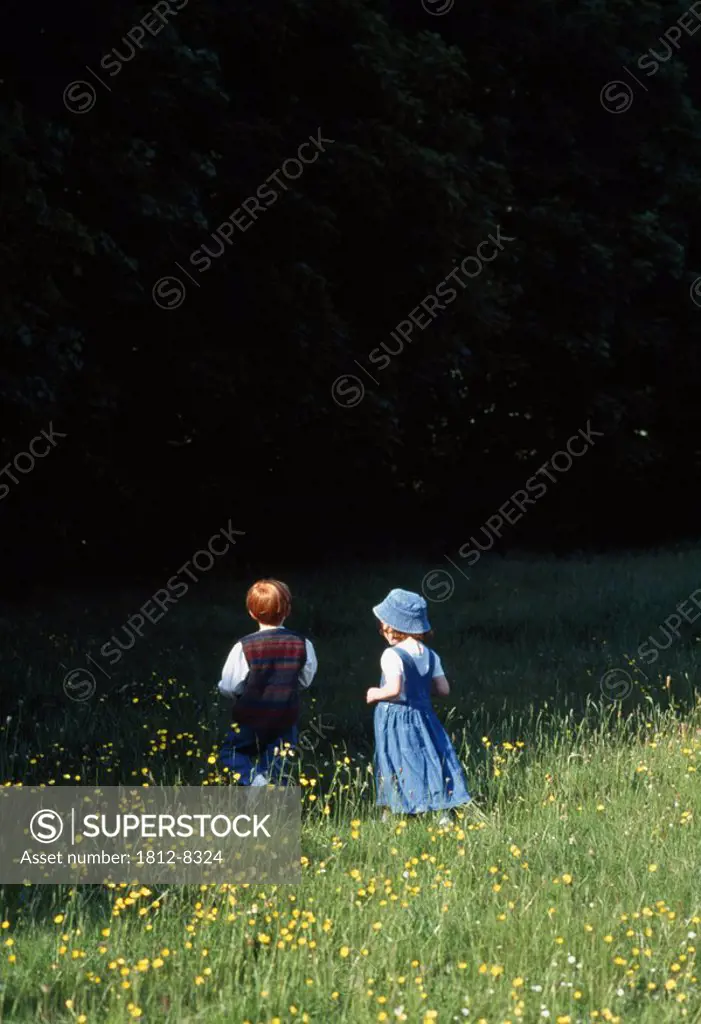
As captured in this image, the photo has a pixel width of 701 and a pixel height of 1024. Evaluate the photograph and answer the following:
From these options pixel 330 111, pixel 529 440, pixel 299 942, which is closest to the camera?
pixel 299 942

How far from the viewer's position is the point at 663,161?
22.5 m

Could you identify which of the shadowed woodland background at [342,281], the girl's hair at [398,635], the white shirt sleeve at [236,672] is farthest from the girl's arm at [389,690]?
the shadowed woodland background at [342,281]

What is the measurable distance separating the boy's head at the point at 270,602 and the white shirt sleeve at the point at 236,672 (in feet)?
0.70

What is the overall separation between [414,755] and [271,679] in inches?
35.8

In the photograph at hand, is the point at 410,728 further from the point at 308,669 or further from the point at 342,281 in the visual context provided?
the point at 342,281

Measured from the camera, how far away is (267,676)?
7.09 metres

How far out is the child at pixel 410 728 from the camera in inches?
278

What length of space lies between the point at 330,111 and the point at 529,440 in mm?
8649

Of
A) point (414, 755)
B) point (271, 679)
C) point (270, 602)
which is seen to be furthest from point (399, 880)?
point (270, 602)

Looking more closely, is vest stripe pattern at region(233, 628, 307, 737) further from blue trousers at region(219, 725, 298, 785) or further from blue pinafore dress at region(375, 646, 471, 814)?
blue pinafore dress at region(375, 646, 471, 814)

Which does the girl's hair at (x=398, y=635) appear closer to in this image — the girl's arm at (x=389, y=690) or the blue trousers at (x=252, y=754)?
the girl's arm at (x=389, y=690)

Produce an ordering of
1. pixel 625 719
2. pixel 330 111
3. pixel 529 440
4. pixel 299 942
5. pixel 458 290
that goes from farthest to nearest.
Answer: pixel 529 440 → pixel 458 290 → pixel 330 111 → pixel 625 719 → pixel 299 942

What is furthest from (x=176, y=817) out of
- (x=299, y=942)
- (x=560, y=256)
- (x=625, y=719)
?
(x=560, y=256)

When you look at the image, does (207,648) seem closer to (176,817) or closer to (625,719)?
(625,719)
